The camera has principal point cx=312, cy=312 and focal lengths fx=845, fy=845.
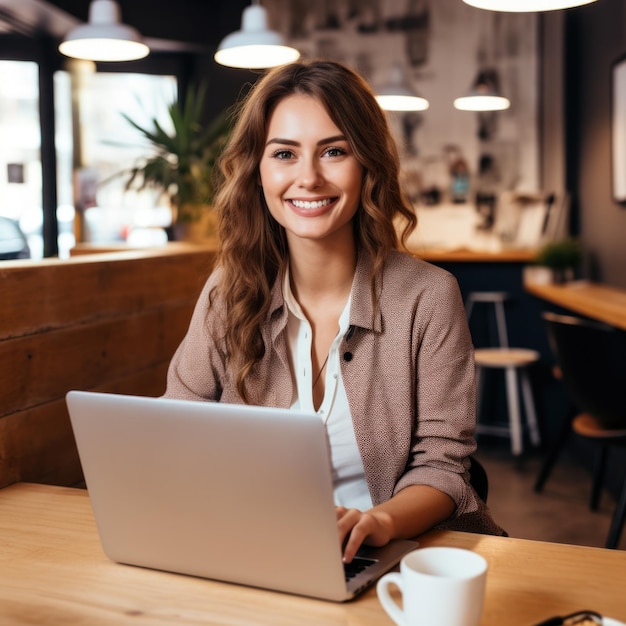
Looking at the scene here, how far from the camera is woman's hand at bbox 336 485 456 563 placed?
1.10 metres

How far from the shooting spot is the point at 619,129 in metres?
4.64

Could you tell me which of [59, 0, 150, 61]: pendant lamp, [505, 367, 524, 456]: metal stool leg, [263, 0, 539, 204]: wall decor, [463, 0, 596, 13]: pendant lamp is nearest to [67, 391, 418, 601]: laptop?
[463, 0, 596, 13]: pendant lamp

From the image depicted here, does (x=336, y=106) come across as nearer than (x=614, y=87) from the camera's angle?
Yes

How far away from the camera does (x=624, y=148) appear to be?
4523 millimetres

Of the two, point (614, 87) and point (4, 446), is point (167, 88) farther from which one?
point (4, 446)

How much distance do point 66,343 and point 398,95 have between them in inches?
145

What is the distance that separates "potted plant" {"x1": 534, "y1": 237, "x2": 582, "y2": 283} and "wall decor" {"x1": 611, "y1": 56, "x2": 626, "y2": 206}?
38 cm

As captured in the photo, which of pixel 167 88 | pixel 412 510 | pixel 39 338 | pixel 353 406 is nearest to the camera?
pixel 412 510

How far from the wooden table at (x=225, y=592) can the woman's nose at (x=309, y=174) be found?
2.27 ft

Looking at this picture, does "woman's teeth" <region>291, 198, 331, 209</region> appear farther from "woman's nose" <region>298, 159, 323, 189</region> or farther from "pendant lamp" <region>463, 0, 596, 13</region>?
"pendant lamp" <region>463, 0, 596, 13</region>

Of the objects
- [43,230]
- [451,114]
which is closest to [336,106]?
[43,230]

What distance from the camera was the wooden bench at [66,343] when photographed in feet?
5.31

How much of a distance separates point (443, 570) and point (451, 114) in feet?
21.2

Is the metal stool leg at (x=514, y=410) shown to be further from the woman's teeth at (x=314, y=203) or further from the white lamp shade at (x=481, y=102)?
the woman's teeth at (x=314, y=203)
